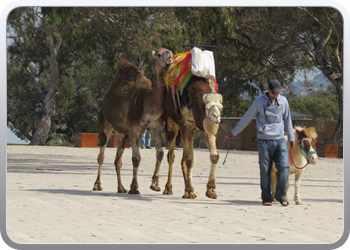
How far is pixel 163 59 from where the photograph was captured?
1309cm

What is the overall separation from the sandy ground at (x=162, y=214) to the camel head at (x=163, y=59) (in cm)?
229

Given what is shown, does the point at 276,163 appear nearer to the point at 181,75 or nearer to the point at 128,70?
the point at 181,75

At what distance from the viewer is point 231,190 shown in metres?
14.7

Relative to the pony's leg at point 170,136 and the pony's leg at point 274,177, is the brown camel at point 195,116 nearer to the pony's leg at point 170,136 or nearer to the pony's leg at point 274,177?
the pony's leg at point 170,136

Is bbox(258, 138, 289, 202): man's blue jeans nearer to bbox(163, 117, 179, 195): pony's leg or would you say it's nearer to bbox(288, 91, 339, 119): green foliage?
bbox(163, 117, 179, 195): pony's leg

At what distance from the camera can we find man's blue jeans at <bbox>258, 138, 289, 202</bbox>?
1180 cm

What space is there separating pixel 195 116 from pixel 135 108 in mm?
1639

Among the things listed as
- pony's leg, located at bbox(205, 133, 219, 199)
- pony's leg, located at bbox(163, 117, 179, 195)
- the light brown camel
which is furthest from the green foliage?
pony's leg, located at bbox(205, 133, 219, 199)

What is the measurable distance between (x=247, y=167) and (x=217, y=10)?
527 centimetres

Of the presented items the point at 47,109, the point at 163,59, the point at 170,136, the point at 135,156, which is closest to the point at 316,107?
the point at 47,109

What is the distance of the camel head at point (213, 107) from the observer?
1168 cm

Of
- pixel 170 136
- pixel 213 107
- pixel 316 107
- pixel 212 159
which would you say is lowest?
pixel 316 107

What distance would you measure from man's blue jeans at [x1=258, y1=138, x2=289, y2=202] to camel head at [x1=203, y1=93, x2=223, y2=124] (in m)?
0.84
